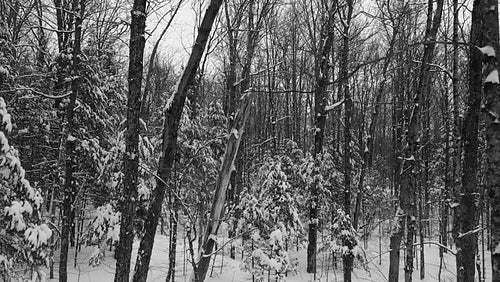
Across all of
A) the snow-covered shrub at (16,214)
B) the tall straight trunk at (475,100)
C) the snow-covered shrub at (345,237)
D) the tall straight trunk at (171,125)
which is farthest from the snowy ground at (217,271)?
the tall straight trunk at (171,125)

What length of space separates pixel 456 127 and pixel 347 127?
347cm

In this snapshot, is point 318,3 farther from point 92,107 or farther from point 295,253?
point 295,253

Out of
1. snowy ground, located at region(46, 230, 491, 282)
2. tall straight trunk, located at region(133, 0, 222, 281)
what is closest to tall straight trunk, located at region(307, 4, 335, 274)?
snowy ground, located at region(46, 230, 491, 282)

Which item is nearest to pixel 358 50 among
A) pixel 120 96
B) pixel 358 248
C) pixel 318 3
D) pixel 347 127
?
pixel 318 3

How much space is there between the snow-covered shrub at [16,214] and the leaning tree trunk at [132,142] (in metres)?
3.04

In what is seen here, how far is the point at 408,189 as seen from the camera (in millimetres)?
8562

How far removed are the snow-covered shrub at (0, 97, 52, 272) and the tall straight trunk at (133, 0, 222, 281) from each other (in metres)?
3.89

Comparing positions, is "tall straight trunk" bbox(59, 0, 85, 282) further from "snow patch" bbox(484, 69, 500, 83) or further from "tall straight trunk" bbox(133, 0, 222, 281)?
"snow patch" bbox(484, 69, 500, 83)

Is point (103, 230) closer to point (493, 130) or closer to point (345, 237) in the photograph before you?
point (345, 237)

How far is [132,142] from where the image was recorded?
4.75m

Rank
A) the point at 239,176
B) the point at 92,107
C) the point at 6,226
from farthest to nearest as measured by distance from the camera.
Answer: the point at 239,176 → the point at 92,107 → the point at 6,226

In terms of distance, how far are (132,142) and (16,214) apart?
133 inches

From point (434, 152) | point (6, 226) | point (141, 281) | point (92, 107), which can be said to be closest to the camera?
point (141, 281)

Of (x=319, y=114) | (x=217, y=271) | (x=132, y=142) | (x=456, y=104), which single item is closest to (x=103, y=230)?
(x=217, y=271)
